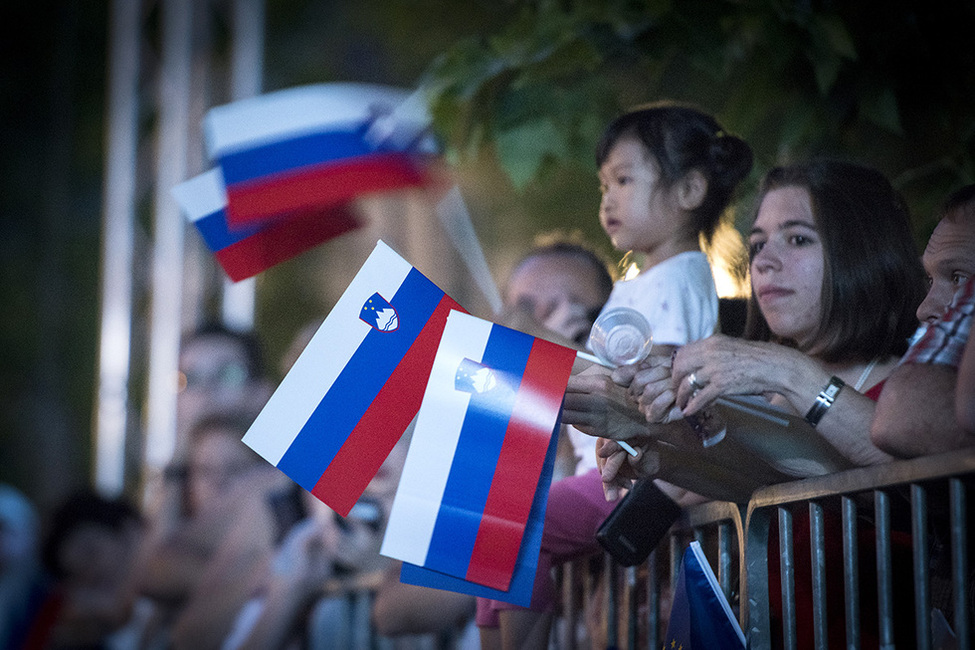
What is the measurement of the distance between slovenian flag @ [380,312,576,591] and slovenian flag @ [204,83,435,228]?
35.2 inches

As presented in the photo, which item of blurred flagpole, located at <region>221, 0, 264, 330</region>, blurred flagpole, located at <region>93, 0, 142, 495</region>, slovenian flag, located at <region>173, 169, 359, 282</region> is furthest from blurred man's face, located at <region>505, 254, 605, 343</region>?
blurred flagpole, located at <region>93, 0, 142, 495</region>

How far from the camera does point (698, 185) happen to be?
186 cm

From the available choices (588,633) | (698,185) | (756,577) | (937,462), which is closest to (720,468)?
(756,577)

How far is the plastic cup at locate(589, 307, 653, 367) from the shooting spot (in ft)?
4.61

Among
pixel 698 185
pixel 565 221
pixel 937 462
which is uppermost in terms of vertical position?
pixel 565 221

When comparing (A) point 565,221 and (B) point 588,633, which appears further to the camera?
(A) point 565,221

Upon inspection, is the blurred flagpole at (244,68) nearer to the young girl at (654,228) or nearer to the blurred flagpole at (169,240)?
the blurred flagpole at (169,240)

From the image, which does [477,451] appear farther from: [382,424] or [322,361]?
[322,361]

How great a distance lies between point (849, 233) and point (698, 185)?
0.33 meters

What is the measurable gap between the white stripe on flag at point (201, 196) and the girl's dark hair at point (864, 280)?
1261 millimetres

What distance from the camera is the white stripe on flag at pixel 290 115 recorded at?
238 centimetres

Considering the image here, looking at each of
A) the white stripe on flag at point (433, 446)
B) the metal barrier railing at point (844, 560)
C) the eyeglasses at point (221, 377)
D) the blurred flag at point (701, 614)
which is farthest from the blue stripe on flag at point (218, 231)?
the eyeglasses at point (221, 377)

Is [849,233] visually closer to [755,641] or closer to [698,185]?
[698,185]

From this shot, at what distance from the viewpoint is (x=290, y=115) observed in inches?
97.3
